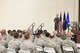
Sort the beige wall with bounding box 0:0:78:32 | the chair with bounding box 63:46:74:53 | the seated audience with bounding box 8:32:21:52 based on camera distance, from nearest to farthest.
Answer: the seated audience with bounding box 8:32:21:52
the chair with bounding box 63:46:74:53
the beige wall with bounding box 0:0:78:32

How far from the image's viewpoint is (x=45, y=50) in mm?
5301

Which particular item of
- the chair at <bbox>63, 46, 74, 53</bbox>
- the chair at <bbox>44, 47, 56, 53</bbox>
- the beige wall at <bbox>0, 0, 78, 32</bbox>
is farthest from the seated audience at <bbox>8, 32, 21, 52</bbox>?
the beige wall at <bbox>0, 0, 78, 32</bbox>

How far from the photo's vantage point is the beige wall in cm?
1219

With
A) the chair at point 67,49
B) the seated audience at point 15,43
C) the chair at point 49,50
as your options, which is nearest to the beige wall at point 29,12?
the chair at point 67,49

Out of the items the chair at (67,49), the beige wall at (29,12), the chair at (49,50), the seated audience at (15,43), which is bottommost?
the chair at (67,49)

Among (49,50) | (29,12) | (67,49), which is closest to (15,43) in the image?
(49,50)

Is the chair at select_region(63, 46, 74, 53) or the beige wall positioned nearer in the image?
the chair at select_region(63, 46, 74, 53)

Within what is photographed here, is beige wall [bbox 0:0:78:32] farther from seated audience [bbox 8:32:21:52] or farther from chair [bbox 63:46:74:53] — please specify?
seated audience [bbox 8:32:21:52]

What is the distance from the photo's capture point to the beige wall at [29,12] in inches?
480

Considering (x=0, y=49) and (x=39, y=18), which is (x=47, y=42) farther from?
(x=39, y=18)

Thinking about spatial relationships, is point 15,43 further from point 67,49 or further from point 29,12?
point 29,12

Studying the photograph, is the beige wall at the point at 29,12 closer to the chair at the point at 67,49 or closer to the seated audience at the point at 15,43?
the chair at the point at 67,49

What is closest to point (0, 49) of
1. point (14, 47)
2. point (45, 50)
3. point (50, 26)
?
point (14, 47)

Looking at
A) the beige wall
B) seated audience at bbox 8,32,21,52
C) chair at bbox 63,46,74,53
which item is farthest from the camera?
the beige wall
